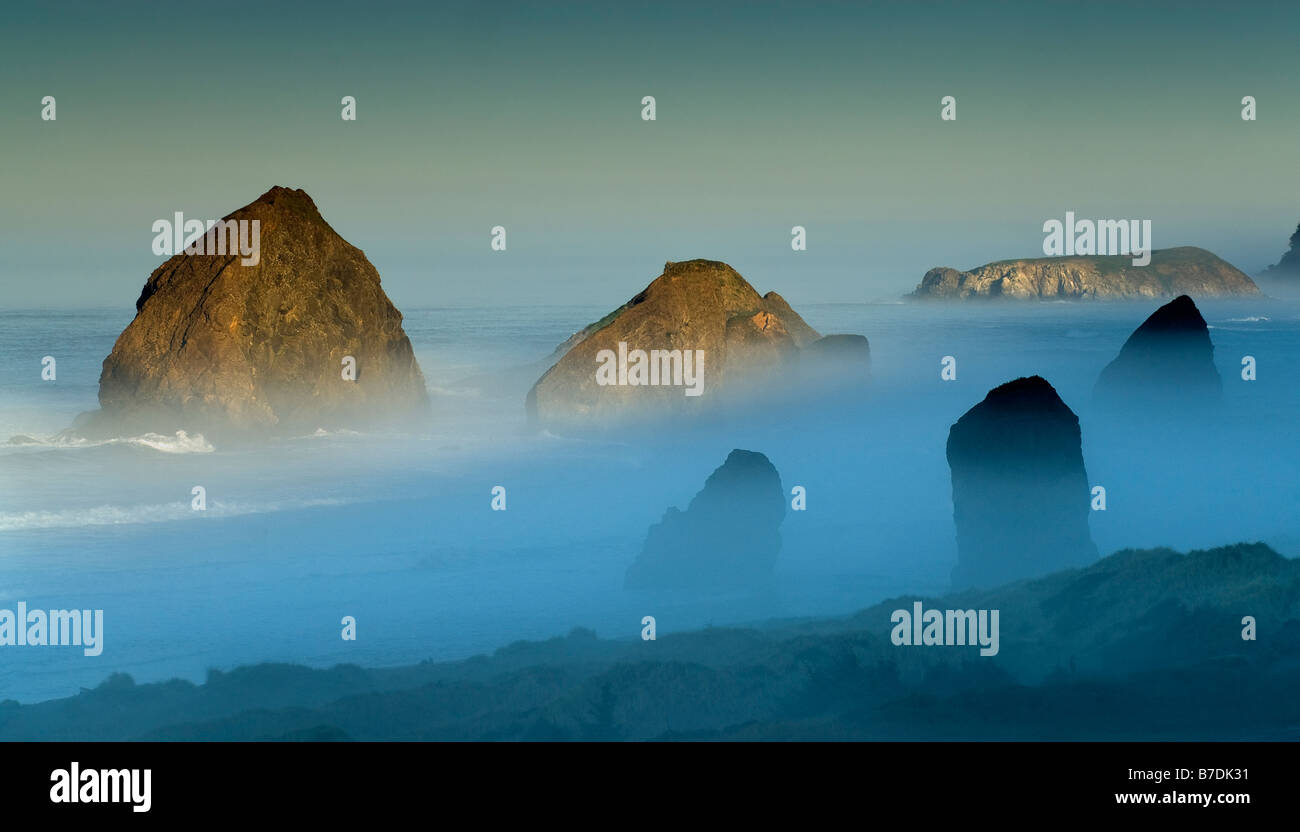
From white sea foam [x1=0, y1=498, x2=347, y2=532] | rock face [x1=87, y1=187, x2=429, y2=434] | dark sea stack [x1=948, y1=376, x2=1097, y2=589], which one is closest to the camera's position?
dark sea stack [x1=948, y1=376, x2=1097, y2=589]

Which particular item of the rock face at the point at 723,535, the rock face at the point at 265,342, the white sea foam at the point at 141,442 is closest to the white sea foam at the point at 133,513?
the white sea foam at the point at 141,442

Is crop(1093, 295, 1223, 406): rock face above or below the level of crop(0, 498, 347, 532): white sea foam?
above

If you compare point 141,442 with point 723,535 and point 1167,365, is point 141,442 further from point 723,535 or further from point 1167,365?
point 1167,365

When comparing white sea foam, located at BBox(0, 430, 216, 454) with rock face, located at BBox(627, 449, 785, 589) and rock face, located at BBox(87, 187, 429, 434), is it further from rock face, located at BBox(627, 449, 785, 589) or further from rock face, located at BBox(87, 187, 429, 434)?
rock face, located at BBox(627, 449, 785, 589)

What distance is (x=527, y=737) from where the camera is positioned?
21703mm

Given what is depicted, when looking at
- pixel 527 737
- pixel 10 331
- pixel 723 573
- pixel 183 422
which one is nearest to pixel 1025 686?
pixel 527 737

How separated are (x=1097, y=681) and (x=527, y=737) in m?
11.8

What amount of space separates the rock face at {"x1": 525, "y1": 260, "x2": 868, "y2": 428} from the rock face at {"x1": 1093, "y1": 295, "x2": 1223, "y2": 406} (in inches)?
719

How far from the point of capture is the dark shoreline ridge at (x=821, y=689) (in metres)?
22.0

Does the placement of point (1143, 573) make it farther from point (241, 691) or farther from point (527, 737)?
point (241, 691)

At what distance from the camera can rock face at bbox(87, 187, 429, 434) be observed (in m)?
55.8

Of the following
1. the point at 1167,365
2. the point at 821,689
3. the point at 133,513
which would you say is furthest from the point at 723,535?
the point at 1167,365

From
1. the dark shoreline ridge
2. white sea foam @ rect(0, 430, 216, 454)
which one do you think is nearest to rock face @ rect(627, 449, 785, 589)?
the dark shoreline ridge

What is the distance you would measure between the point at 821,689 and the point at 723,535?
1245 centimetres
